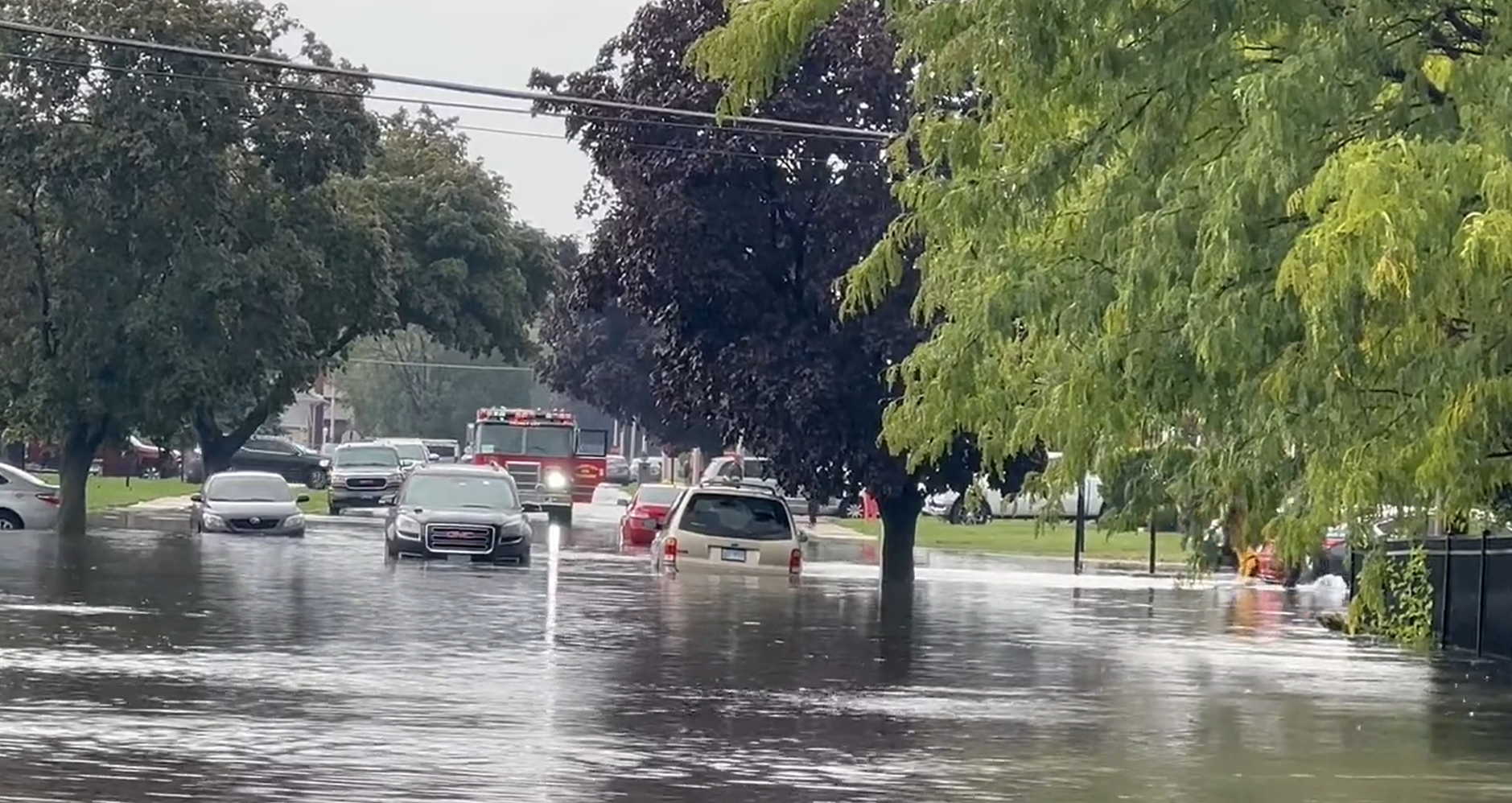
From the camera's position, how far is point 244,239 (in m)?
43.4

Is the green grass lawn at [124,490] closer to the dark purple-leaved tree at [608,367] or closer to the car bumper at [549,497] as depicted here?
the car bumper at [549,497]

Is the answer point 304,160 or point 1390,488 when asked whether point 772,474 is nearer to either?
point 304,160

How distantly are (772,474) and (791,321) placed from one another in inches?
94.3

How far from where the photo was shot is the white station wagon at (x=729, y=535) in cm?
3091

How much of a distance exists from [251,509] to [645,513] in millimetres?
7289

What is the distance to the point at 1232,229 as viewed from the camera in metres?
10.7

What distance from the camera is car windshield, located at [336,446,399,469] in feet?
205

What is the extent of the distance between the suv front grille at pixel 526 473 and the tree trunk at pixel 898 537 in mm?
21393

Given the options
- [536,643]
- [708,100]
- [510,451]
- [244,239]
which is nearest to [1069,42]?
[536,643]

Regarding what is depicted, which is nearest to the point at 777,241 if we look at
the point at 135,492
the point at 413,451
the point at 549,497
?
the point at 549,497

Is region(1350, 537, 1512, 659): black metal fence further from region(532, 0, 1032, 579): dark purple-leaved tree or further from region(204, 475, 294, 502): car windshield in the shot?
region(204, 475, 294, 502): car windshield

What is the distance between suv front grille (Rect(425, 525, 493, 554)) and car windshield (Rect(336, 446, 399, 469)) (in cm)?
2684

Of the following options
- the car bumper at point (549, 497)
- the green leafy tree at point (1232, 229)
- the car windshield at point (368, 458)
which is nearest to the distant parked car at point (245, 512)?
the car bumper at point (549, 497)

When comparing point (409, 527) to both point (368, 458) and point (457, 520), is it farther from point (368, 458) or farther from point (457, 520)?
point (368, 458)
